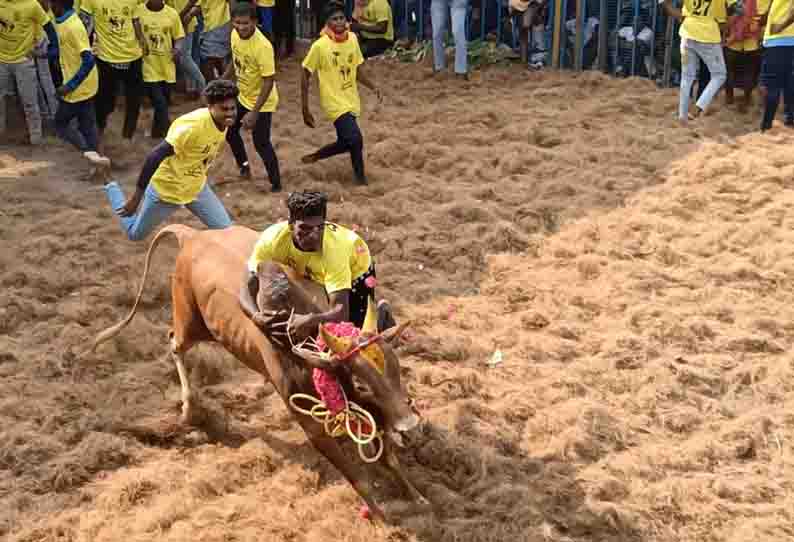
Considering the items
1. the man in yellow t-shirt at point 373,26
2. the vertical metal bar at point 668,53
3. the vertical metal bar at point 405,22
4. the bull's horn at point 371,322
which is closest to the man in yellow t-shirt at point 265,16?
the man in yellow t-shirt at point 373,26

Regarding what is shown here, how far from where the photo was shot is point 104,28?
10055 millimetres

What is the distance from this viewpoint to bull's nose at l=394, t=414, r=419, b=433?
4.08 m

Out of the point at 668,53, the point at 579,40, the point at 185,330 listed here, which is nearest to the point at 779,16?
the point at 668,53

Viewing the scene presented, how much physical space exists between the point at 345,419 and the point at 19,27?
747cm

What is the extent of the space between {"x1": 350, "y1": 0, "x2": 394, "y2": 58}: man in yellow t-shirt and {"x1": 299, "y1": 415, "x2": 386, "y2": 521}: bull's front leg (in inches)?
358

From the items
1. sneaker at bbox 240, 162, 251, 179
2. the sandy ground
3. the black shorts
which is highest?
the black shorts

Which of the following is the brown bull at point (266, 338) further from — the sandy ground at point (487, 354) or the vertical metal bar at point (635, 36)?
the vertical metal bar at point (635, 36)

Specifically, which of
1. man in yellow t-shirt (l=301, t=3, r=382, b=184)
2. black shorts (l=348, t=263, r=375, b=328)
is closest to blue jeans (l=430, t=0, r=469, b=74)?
man in yellow t-shirt (l=301, t=3, r=382, b=184)

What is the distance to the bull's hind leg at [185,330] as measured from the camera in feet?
18.1

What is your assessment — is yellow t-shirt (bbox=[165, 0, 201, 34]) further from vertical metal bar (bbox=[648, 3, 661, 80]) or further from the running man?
vertical metal bar (bbox=[648, 3, 661, 80])

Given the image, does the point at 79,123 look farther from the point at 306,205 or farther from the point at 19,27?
the point at 306,205

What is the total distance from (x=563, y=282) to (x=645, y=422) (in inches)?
80.5

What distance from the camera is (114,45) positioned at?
33.1 feet

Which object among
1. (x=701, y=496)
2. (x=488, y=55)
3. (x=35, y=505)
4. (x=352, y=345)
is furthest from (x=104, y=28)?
(x=701, y=496)
